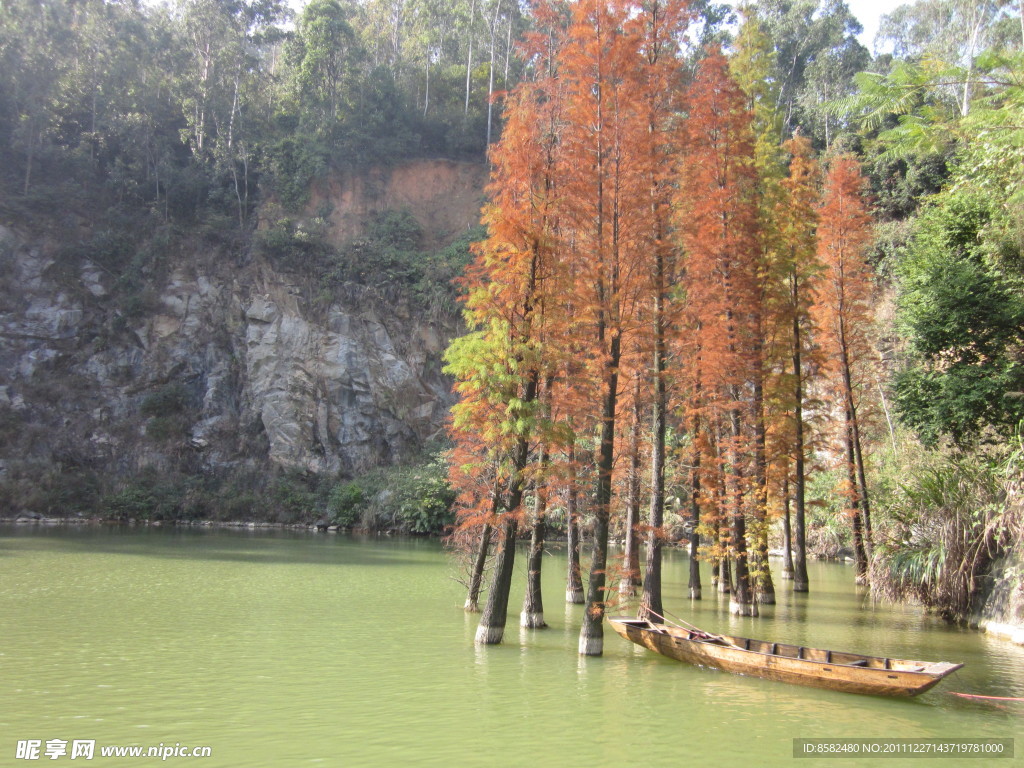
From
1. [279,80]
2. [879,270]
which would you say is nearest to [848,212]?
[879,270]

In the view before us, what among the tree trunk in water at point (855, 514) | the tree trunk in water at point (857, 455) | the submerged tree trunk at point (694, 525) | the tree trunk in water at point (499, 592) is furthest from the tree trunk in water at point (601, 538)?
the tree trunk in water at point (857, 455)

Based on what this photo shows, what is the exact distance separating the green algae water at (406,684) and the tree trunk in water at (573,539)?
67 centimetres

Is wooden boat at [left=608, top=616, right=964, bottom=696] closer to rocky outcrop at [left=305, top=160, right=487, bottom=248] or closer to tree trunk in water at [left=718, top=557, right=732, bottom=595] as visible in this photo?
tree trunk in water at [left=718, top=557, right=732, bottom=595]

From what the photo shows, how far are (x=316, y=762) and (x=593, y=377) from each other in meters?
8.21

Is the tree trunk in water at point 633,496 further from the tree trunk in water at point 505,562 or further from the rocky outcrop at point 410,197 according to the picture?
the rocky outcrop at point 410,197

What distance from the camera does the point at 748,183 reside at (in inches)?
670

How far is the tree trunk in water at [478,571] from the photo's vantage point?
15438mm

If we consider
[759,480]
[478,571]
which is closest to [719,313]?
[759,480]

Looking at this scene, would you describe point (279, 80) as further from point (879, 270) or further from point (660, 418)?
point (660, 418)

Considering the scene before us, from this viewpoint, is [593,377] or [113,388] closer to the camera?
[593,377]

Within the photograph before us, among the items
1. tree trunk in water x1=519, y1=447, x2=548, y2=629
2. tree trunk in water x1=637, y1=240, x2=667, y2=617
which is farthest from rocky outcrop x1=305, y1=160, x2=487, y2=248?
tree trunk in water x1=519, y1=447, x2=548, y2=629

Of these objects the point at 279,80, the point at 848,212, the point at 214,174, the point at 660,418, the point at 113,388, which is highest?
the point at 279,80

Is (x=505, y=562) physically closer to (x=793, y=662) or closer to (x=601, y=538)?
(x=601, y=538)

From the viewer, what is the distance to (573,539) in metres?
16.2
